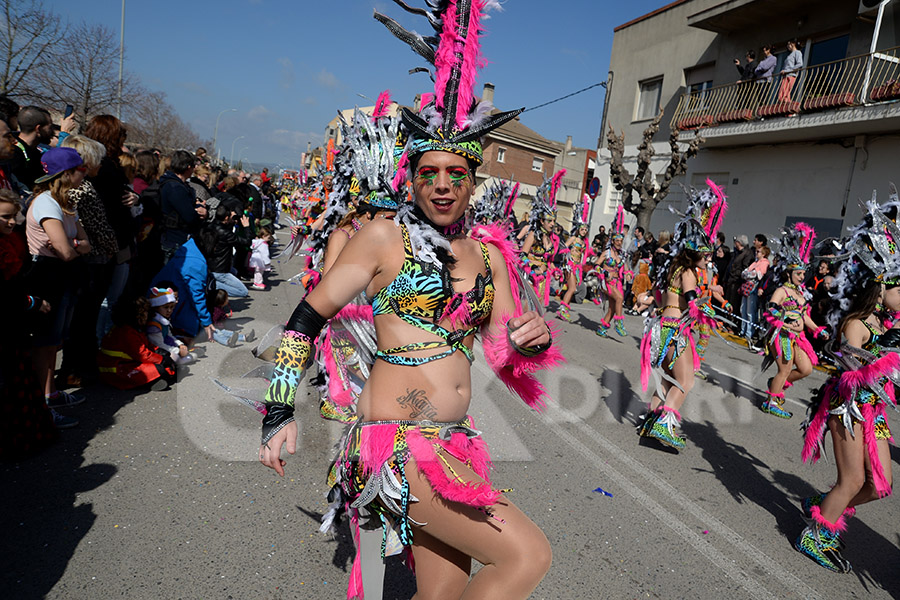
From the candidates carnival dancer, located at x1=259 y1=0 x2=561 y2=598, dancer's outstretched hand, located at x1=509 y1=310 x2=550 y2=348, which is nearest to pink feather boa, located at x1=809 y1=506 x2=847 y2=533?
carnival dancer, located at x1=259 y1=0 x2=561 y2=598

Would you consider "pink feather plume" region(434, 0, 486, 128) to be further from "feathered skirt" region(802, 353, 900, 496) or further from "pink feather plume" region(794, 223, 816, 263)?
"pink feather plume" region(794, 223, 816, 263)

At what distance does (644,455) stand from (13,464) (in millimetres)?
4601

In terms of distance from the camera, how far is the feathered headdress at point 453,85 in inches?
85.4

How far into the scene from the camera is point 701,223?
5715mm

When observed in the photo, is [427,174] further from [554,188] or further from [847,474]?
[554,188]

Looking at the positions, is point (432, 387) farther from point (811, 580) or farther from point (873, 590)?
point (873, 590)

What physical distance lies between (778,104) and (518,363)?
15.4 metres

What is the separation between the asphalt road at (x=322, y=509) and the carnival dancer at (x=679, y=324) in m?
0.30

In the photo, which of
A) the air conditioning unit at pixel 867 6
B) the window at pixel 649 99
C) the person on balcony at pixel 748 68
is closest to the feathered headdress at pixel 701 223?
the air conditioning unit at pixel 867 6

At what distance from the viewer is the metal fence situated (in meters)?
12.4

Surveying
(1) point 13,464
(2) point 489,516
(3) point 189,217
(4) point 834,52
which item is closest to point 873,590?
(2) point 489,516

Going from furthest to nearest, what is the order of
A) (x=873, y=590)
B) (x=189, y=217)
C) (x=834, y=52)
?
(x=834, y=52) → (x=189, y=217) → (x=873, y=590)

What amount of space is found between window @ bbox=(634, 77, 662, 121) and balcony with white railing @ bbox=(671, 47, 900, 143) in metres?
2.60

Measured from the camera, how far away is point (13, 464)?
11.4 feet
